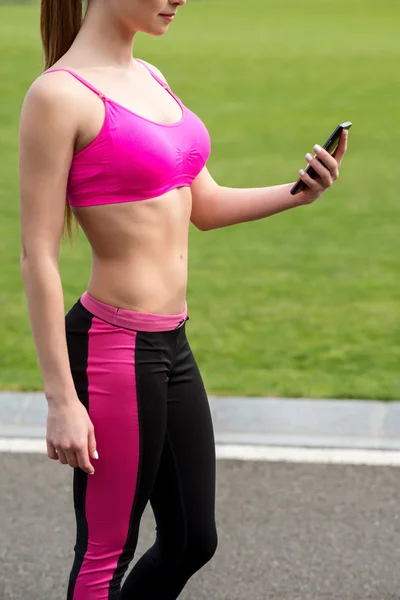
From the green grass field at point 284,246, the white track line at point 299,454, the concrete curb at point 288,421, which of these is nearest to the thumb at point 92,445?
the white track line at point 299,454

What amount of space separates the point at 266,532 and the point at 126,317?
1.99 metres

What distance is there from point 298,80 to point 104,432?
18.7 m

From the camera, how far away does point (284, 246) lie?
32.7ft

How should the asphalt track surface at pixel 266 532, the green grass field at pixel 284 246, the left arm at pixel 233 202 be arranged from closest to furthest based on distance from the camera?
1. the left arm at pixel 233 202
2. the asphalt track surface at pixel 266 532
3. the green grass field at pixel 284 246

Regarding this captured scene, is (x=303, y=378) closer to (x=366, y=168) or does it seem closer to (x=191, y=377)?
(x=191, y=377)

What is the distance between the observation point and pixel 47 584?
14.1 ft

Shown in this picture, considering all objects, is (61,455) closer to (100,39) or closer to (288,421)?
(100,39)

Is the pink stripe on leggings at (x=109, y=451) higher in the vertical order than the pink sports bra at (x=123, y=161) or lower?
lower

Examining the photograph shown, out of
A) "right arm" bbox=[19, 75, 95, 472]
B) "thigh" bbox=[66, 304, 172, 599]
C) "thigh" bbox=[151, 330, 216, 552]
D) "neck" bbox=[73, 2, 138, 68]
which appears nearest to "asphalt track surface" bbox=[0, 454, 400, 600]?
"thigh" bbox=[151, 330, 216, 552]

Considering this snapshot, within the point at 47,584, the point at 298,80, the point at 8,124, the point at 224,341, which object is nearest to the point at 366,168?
the point at 8,124

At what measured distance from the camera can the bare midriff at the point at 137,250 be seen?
288 cm

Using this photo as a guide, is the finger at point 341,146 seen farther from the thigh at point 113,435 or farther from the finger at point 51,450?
the finger at point 51,450

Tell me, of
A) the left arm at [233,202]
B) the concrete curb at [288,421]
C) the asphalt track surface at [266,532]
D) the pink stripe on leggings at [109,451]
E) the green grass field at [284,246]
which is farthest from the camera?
the green grass field at [284,246]

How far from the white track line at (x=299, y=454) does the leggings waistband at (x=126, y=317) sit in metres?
2.42
